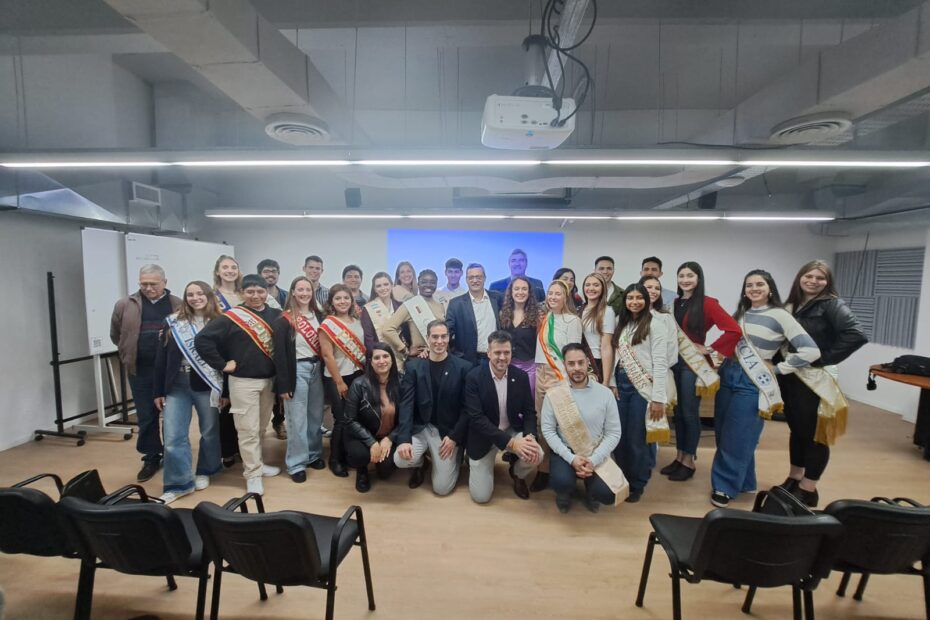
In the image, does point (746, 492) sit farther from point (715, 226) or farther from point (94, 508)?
point (715, 226)

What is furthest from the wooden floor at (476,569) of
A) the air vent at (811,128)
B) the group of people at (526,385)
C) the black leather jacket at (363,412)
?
the air vent at (811,128)

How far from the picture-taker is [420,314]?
3.32 metres

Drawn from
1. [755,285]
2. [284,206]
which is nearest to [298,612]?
[755,285]

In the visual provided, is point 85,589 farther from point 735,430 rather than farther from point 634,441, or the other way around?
point 735,430

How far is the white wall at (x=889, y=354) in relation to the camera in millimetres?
4410

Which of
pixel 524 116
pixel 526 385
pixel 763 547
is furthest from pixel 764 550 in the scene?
pixel 524 116

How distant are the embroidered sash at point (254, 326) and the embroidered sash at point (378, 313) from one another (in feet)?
2.83

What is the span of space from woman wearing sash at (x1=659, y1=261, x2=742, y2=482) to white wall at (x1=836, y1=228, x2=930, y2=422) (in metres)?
3.62

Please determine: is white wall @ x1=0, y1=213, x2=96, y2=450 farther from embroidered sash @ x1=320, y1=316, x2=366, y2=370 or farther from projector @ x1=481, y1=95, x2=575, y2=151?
projector @ x1=481, y1=95, x2=575, y2=151

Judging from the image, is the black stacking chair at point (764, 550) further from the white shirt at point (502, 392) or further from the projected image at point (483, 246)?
the projected image at point (483, 246)

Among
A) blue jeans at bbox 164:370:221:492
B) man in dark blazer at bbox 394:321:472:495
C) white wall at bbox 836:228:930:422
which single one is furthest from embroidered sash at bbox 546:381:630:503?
white wall at bbox 836:228:930:422

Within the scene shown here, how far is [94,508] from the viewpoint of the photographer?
1.36 metres

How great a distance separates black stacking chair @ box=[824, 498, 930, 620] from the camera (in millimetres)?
1366

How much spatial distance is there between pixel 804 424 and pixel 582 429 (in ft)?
5.05
